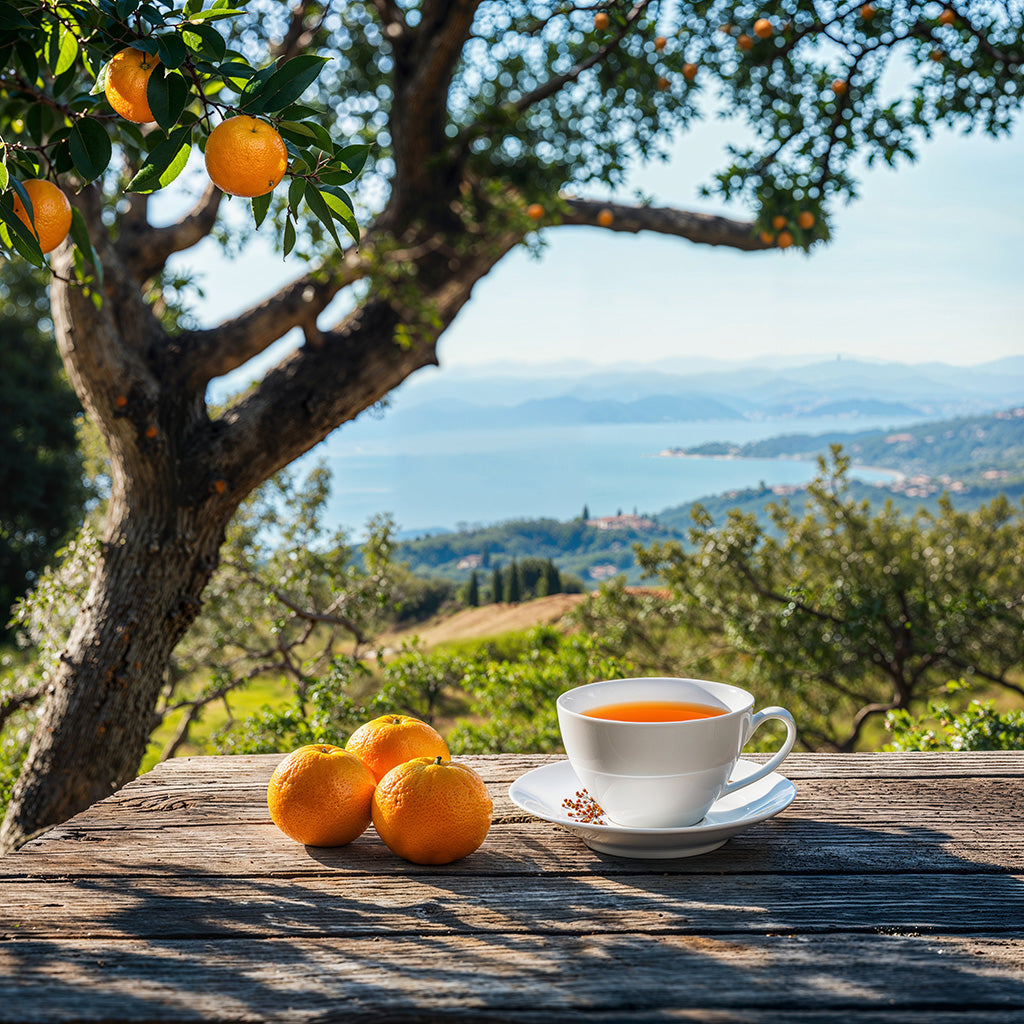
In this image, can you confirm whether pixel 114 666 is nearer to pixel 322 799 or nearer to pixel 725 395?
pixel 322 799

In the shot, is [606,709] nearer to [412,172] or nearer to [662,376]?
[412,172]

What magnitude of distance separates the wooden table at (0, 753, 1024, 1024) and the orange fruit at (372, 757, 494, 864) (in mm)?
27

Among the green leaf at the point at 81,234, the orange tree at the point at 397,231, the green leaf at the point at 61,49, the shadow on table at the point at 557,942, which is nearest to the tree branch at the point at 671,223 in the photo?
the orange tree at the point at 397,231

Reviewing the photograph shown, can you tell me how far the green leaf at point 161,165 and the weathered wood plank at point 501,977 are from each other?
29.4 inches

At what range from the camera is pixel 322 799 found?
109cm

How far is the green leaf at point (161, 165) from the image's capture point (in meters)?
0.82

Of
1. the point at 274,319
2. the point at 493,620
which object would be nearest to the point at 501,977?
the point at 274,319

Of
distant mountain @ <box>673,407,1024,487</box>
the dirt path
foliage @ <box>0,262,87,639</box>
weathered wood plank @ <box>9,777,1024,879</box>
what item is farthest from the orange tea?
distant mountain @ <box>673,407,1024,487</box>

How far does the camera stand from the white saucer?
1.04m

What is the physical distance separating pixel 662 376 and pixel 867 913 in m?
41.3

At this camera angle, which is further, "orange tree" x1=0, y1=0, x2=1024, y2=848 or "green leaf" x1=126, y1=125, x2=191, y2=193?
"orange tree" x1=0, y1=0, x2=1024, y2=848

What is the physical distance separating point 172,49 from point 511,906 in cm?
96

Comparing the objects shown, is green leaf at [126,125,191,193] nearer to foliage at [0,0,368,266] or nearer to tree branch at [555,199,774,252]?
foliage at [0,0,368,266]

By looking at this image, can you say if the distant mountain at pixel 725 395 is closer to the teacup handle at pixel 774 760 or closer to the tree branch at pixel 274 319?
the tree branch at pixel 274 319
